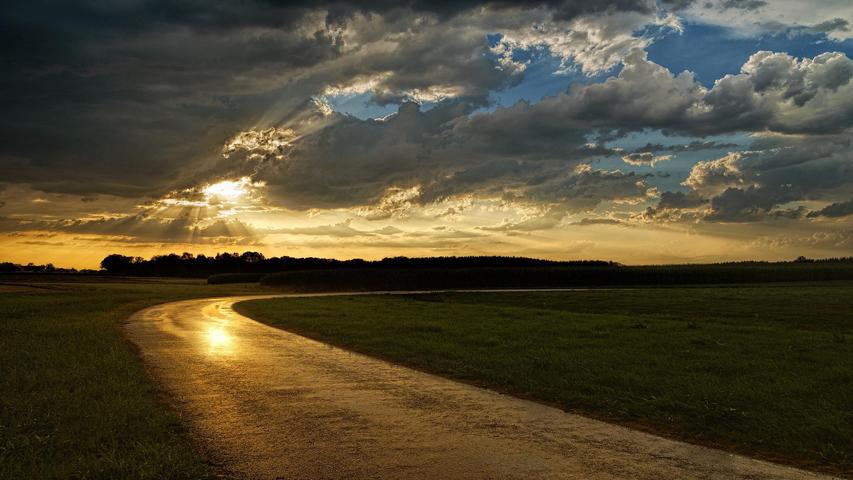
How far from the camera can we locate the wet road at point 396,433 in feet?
25.8

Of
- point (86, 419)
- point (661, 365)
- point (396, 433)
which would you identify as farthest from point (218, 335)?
point (396, 433)

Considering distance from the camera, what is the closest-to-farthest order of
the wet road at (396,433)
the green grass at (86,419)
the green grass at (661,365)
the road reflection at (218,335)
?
the wet road at (396,433) < the green grass at (86,419) < the green grass at (661,365) < the road reflection at (218,335)

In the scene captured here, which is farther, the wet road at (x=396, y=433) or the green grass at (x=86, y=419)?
the green grass at (x=86, y=419)

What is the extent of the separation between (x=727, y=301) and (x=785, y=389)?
37520mm

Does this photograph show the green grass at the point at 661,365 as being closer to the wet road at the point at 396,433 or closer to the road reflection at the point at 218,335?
the wet road at the point at 396,433

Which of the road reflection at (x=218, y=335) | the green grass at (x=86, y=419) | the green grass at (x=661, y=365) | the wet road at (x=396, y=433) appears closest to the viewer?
the wet road at (x=396, y=433)

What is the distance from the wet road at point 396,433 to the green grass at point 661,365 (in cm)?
123

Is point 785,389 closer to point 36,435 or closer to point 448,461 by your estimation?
point 448,461

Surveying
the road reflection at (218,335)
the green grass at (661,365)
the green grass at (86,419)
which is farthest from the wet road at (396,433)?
the road reflection at (218,335)

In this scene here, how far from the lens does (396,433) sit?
948 cm

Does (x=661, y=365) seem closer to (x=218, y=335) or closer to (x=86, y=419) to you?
(x=86, y=419)

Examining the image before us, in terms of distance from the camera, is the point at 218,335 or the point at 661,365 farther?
the point at 218,335

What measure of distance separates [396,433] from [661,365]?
10.3m

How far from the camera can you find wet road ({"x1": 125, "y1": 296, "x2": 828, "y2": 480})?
7863 mm
